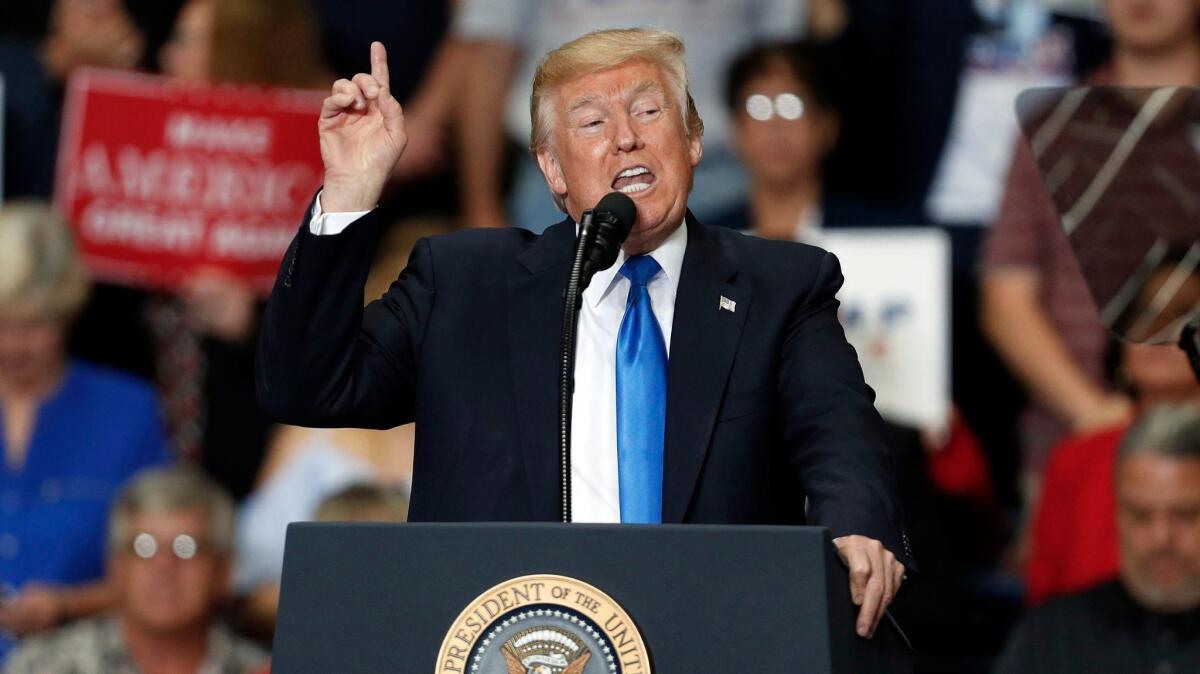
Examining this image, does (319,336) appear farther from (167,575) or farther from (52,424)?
(52,424)

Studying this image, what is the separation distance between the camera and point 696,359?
6.66 feet

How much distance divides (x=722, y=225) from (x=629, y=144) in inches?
92.6

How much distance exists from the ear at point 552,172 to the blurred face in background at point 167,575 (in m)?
2.20

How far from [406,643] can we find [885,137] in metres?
3.64

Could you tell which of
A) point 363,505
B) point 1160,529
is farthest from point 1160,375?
point 363,505

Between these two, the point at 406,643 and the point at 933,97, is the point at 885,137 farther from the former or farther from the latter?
the point at 406,643

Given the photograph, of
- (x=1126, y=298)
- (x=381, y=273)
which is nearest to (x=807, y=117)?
(x=381, y=273)

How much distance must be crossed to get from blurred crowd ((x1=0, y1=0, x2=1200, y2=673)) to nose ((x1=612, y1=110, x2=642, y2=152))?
2.01 m

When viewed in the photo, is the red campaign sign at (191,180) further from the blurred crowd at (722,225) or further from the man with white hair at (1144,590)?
the man with white hair at (1144,590)

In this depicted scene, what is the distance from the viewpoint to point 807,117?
470 centimetres

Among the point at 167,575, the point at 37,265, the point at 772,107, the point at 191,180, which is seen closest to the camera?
the point at 167,575

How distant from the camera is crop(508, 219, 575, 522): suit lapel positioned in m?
1.97

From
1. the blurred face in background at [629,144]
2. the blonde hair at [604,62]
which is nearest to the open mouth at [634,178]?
the blurred face in background at [629,144]

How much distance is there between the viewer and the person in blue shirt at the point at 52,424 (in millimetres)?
4348
